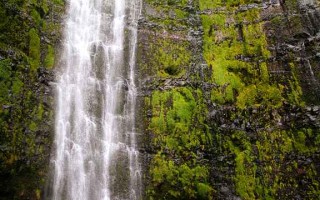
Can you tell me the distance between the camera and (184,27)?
22.5 metres

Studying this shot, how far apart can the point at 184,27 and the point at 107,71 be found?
6.20 meters

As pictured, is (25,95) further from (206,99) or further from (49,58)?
(206,99)

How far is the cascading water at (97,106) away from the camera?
16484mm

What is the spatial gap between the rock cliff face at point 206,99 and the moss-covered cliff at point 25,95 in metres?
0.05

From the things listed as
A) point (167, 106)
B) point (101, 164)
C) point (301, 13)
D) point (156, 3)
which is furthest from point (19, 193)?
point (301, 13)

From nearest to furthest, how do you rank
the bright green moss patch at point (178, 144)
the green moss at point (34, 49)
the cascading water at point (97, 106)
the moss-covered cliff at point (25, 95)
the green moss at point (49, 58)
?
the moss-covered cliff at point (25, 95) → the cascading water at point (97, 106) → the bright green moss patch at point (178, 144) → the green moss at point (34, 49) → the green moss at point (49, 58)

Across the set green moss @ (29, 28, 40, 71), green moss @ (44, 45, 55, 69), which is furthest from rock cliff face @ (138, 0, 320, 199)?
green moss @ (29, 28, 40, 71)

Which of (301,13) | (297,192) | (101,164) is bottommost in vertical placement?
(297,192)

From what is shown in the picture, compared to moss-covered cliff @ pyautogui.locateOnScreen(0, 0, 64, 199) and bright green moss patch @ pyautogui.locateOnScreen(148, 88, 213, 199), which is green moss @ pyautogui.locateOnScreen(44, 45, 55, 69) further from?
bright green moss patch @ pyautogui.locateOnScreen(148, 88, 213, 199)

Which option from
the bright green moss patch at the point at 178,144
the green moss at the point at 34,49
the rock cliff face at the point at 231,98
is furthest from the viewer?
the green moss at the point at 34,49

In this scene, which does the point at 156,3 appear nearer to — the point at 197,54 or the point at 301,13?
the point at 197,54

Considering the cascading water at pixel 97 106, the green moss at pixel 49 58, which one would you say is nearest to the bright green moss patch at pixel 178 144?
the cascading water at pixel 97 106

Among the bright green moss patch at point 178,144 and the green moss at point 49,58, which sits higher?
the green moss at point 49,58

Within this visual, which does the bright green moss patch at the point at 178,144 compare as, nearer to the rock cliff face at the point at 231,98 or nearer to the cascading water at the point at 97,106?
the rock cliff face at the point at 231,98
